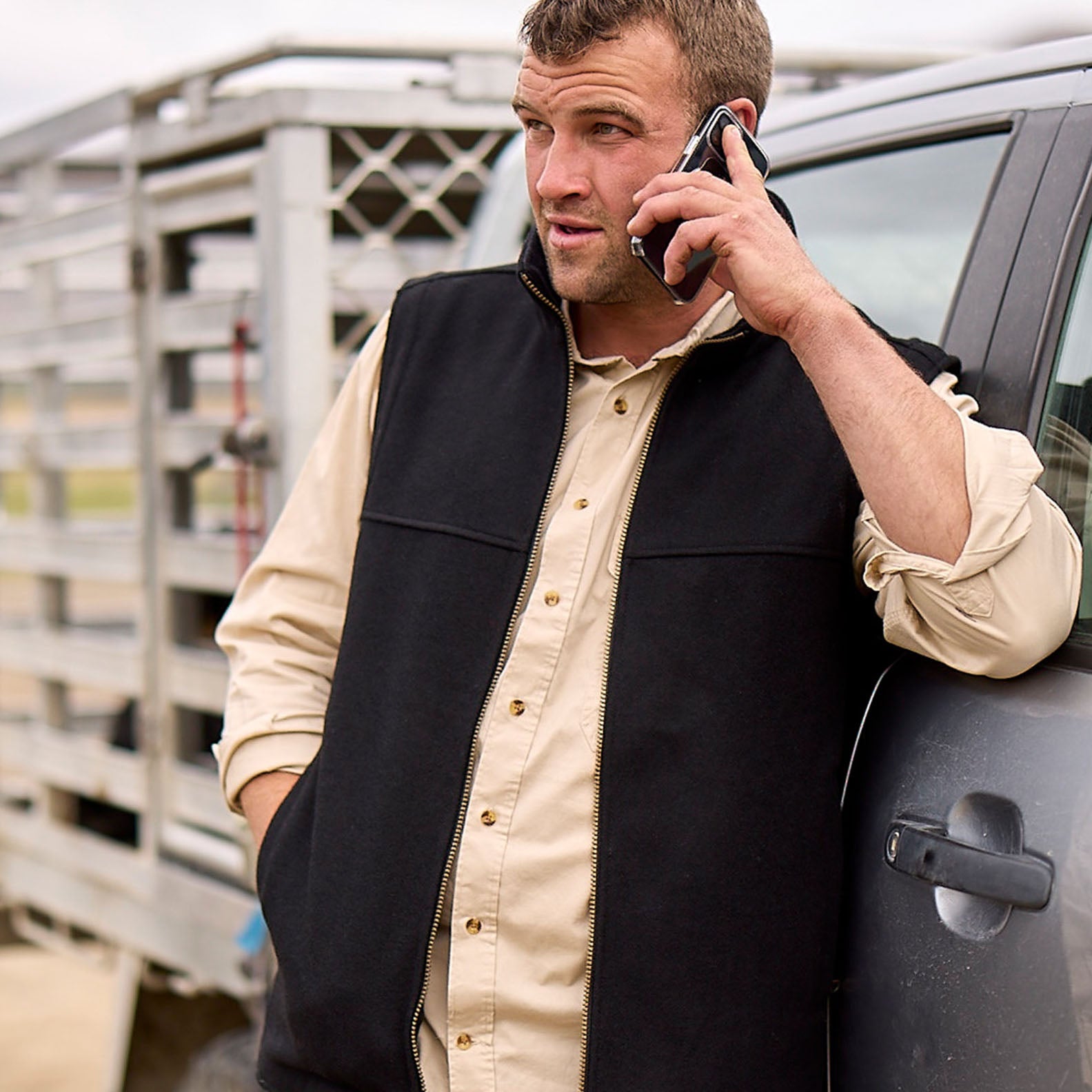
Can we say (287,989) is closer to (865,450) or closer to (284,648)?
(284,648)

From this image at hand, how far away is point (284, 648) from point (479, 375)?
46cm

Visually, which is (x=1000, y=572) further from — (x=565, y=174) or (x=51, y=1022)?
(x=51, y=1022)

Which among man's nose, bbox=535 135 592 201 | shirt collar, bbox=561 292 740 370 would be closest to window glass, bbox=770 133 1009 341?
Result: shirt collar, bbox=561 292 740 370

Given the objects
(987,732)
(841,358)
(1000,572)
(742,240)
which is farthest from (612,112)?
(987,732)

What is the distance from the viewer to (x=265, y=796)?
2.13 m

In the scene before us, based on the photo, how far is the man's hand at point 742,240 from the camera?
1714 mm

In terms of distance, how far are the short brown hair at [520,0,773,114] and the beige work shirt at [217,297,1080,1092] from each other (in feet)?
0.87

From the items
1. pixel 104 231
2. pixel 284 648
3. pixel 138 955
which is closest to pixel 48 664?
pixel 138 955

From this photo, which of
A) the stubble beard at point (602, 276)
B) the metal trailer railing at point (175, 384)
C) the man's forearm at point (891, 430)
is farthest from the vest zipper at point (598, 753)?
the metal trailer railing at point (175, 384)

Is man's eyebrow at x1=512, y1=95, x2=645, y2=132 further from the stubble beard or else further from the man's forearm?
the man's forearm

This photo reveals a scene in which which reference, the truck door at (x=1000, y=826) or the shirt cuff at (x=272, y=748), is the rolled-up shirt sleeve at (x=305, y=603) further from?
the truck door at (x=1000, y=826)

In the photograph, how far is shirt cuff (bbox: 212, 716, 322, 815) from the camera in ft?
6.97

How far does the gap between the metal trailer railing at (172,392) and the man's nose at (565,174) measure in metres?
1.76

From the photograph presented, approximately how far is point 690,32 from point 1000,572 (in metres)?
0.74
